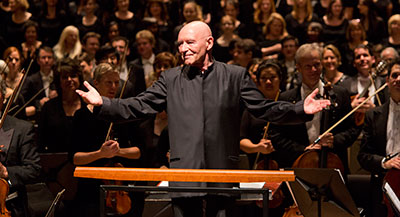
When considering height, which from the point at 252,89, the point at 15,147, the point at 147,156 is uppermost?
the point at 252,89

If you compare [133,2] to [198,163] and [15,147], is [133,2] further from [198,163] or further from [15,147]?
[198,163]

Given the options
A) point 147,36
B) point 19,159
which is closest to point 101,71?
point 19,159

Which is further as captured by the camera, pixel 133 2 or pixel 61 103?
pixel 133 2

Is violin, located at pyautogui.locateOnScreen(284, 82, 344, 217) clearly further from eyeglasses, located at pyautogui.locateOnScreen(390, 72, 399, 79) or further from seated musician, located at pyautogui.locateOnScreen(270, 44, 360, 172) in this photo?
eyeglasses, located at pyautogui.locateOnScreen(390, 72, 399, 79)

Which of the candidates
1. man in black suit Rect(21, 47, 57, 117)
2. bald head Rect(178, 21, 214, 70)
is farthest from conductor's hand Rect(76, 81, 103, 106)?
man in black suit Rect(21, 47, 57, 117)

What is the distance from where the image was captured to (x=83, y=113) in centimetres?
438

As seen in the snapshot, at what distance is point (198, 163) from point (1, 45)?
196 inches

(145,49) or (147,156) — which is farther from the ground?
(145,49)

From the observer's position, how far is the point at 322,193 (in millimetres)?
3840

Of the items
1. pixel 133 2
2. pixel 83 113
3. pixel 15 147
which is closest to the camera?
pixel 15 147

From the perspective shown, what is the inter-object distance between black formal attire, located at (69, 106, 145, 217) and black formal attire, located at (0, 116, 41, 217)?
542 millimetres

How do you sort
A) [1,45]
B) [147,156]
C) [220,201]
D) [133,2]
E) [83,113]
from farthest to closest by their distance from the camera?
[133,2], [1,45], [147,156], [83,113], [220,201]

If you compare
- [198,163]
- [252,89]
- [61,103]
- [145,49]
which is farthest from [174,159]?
[145,49]

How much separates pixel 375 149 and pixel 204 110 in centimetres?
177
